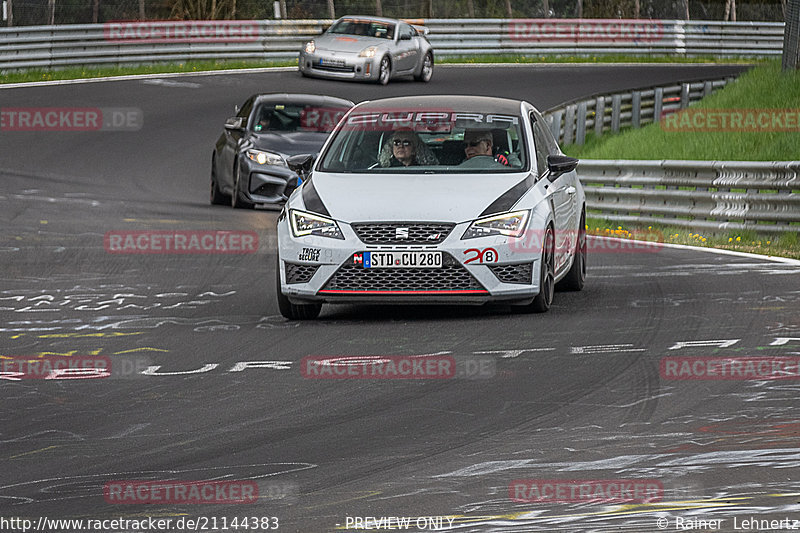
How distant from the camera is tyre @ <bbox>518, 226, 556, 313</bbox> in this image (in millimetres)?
10750

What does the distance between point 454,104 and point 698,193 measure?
6.85 m

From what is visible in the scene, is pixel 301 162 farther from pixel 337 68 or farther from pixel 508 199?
pixel 337 68

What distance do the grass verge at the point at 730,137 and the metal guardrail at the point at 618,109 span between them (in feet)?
1.31

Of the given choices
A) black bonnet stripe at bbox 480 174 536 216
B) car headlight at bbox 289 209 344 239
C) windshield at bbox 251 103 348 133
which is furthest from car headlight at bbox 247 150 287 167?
black bonnet stripe at bbox 480 174 536 216

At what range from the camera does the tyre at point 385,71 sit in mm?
34438

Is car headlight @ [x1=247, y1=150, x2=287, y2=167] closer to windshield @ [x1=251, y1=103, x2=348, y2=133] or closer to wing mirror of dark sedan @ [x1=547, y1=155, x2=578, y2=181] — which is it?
windshield @ [x1=251, y1=103, x2=348, y2=133]

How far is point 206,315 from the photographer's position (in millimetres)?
11062

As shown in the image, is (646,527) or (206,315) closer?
(646,527)

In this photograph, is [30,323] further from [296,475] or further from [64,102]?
[64,102]

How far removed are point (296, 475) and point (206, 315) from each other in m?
4.90

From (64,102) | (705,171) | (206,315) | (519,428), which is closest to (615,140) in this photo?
(705,171)

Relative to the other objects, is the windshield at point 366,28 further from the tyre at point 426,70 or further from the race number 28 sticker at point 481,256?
the race number 28 sticker at point 481,256

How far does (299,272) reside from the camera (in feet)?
34.7

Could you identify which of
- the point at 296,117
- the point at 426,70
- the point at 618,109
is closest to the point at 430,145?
the point at 296,117
